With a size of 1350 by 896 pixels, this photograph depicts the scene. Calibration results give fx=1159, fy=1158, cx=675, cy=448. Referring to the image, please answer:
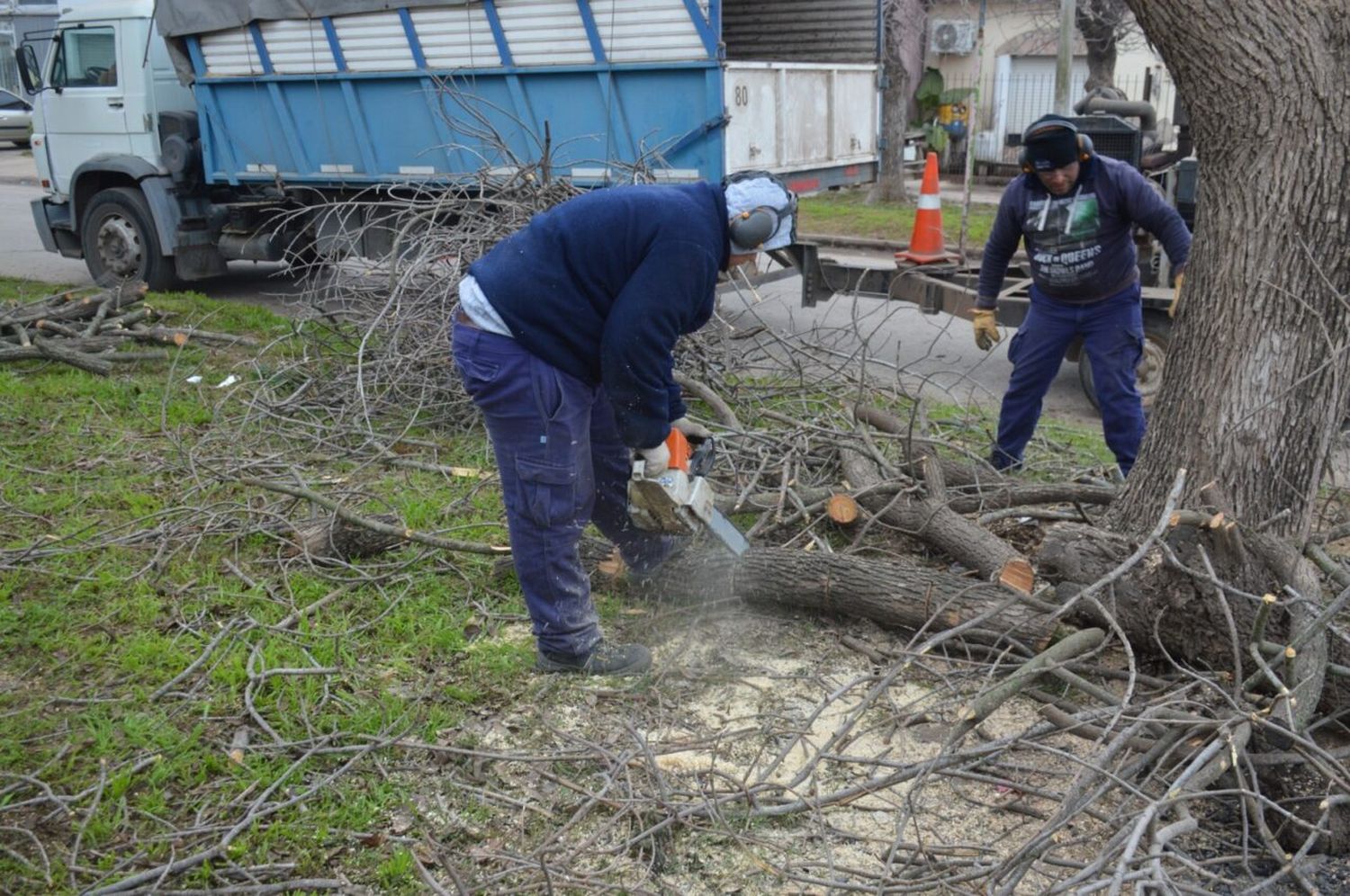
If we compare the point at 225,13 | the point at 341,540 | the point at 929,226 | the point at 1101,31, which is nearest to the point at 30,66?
the point at 225,13

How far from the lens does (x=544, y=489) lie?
353 cm

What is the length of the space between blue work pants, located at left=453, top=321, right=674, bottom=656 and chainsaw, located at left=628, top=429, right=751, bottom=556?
0.17 m

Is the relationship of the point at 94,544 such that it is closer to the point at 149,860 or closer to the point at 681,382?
the point at 149,860

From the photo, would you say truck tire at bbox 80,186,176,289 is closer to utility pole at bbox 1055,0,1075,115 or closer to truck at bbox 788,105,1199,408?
truck at bbox 788,105,1199,408

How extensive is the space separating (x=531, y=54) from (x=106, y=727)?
5.95 metres

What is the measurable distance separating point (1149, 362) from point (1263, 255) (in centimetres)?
377

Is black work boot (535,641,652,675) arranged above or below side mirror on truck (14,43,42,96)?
below

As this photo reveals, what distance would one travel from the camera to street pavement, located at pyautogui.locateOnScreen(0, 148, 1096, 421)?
7090mm

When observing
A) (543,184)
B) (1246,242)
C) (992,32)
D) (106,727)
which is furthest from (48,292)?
(992,32)

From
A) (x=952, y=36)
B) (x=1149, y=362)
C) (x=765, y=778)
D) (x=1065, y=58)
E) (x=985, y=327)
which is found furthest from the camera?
(x=952, y=36)

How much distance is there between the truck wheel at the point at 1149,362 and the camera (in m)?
6.98

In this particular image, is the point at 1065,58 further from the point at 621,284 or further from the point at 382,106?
the point at 621,284

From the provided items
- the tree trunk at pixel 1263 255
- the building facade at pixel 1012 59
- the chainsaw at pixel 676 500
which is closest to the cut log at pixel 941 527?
the tree trunk at pixel 1263 255

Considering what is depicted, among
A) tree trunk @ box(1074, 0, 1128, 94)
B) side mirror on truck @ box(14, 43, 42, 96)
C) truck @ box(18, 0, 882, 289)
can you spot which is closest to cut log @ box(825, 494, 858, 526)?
truck @ box(18, 0, 882, 289)
